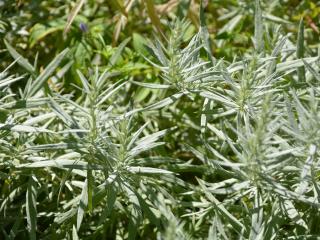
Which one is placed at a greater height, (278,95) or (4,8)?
(4,8)

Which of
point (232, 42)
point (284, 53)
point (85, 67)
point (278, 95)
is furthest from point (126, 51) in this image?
point (278, 95)

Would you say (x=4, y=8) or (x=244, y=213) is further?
(x=4, y=8)

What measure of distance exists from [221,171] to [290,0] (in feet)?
3.63

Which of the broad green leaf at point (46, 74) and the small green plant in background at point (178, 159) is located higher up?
the broad green leaf at point (46, 74)

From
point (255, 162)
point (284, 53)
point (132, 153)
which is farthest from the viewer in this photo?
point (284, 53)

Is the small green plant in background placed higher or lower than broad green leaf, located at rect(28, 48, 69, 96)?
lower

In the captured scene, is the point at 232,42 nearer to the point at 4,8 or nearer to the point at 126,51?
the point at 126,51

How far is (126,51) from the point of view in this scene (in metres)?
1.81

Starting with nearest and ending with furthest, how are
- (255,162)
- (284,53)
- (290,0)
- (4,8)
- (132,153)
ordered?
(255,162), (132,153), (284,53), (4,8), (290,0)

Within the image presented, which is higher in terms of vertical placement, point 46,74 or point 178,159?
point 46,74

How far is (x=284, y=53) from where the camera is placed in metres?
1.56

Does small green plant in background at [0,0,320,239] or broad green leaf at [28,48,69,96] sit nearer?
small green plant in background at [0,0,320,239]

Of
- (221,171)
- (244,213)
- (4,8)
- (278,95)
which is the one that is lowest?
(244,213)

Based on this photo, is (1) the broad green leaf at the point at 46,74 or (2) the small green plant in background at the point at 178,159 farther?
(1) the broad green leaf at the point at 46,74
